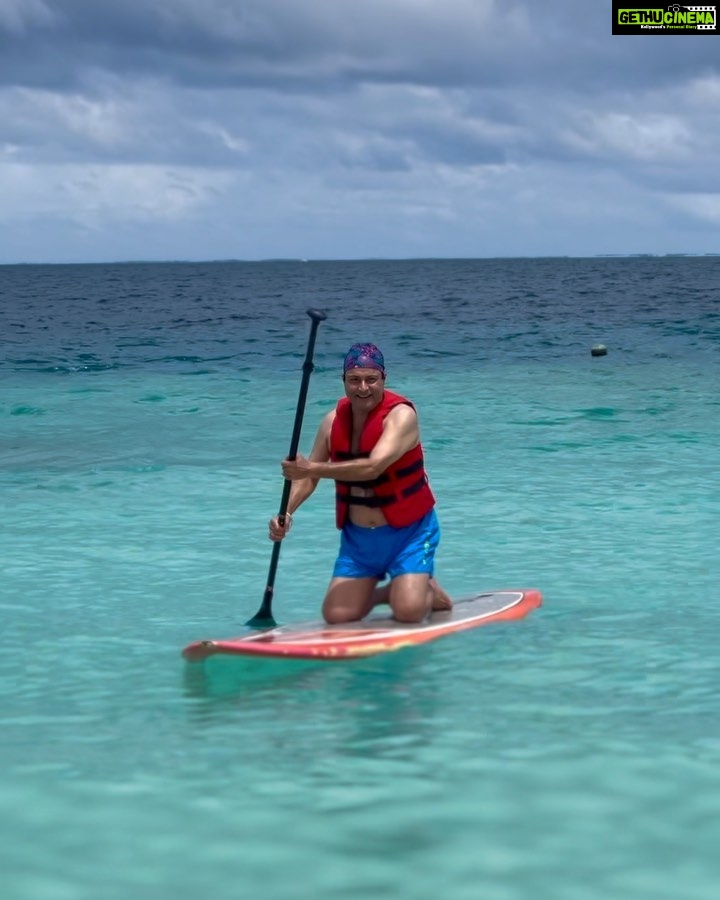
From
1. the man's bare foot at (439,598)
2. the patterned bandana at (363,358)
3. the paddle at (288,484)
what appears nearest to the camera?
the patterned bandana at (363,358)

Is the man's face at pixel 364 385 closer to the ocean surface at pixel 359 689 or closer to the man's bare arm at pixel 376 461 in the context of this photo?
the man's bare arm at pixel 376 461

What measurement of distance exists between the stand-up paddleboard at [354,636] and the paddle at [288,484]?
0.44 metres

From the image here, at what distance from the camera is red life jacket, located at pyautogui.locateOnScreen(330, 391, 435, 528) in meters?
7.96

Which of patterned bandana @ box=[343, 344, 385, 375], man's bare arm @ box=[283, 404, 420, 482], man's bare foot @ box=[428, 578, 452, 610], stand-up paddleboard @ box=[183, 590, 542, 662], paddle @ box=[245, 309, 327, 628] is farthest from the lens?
man's bare foot @ box=[428, 578, 452, 610]

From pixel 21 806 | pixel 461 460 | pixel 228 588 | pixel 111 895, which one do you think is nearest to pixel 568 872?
pixel 111 895

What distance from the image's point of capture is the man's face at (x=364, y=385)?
7.76 metres

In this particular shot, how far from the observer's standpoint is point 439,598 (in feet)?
27.9

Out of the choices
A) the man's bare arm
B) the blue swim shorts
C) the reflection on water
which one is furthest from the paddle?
the reflection on water

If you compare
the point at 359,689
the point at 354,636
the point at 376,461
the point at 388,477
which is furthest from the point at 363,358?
the point at 359,689

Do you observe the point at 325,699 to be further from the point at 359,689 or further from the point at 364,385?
the point at 364,385

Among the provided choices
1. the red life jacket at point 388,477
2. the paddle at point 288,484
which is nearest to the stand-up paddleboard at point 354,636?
the paddle at point 288,484

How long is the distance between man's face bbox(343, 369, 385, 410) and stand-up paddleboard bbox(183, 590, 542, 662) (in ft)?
4.76

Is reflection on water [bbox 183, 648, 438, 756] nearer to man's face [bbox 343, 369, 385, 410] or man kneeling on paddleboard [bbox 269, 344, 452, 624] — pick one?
man kneeling on paddleboard [bbox 269, 344, 452, 624]

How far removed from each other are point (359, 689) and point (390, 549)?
126 cm
